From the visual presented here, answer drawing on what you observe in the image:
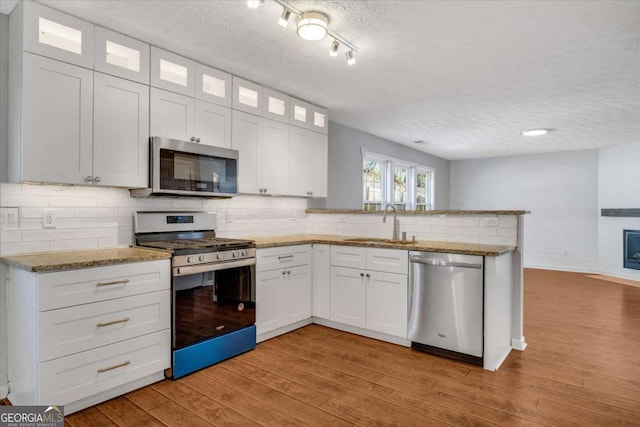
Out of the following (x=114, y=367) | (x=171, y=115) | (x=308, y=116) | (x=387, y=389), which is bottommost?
(x=387, y=389)

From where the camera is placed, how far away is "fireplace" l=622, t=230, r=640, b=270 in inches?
248

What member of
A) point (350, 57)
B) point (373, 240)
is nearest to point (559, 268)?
point (373, 240)

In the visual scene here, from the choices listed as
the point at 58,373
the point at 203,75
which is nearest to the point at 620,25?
the point at 203,75

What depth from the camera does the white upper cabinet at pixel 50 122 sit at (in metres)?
2.17

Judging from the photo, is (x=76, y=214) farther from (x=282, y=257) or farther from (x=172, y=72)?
(x=282, y=257)

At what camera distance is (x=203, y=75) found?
312 centimetres

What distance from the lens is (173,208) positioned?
3.15 m

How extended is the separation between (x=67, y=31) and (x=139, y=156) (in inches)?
35.1

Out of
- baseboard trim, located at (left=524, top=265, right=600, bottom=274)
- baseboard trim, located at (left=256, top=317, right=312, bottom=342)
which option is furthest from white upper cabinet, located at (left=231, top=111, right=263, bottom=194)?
baseboard trim, located at (left=524, top=265, right=600, bottom=274)

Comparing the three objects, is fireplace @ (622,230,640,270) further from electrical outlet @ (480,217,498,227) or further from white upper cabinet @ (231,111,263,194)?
white upper cabinet @ (231,111,263,194)

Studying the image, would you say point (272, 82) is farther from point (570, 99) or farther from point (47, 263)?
point (570, 99)

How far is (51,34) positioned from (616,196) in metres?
8.49

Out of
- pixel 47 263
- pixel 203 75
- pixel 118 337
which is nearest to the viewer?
pixel 47 263

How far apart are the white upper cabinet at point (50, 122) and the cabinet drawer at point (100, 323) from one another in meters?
0.85
